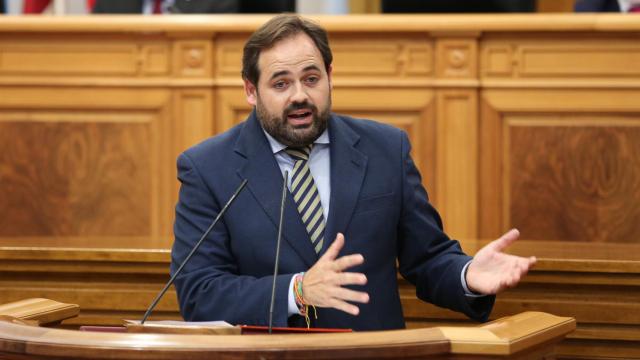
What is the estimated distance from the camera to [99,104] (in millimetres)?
3471

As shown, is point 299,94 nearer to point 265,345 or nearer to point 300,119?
point 300,119

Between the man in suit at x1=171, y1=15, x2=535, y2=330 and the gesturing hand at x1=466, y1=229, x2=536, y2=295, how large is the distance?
2 cm

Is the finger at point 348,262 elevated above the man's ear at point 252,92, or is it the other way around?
the man's ear at point 252,92

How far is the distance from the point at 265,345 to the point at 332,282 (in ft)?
1.02

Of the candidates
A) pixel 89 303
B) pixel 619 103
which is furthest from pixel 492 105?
pixel 89 303

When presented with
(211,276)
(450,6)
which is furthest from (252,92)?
(450,6)

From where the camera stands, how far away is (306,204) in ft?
7.02

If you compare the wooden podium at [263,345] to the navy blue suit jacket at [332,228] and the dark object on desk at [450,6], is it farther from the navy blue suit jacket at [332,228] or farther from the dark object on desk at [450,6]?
the dark object on desk at [450,6]

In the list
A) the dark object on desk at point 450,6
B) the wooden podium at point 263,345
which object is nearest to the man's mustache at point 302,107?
the wooden podium at point 263,345

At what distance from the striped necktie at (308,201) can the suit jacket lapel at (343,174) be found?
2 cm

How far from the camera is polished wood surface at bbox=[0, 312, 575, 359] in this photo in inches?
56.2

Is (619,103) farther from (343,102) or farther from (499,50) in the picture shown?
(343,102)

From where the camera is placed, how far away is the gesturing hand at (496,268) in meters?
1.85

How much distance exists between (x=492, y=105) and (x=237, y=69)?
815 mm
